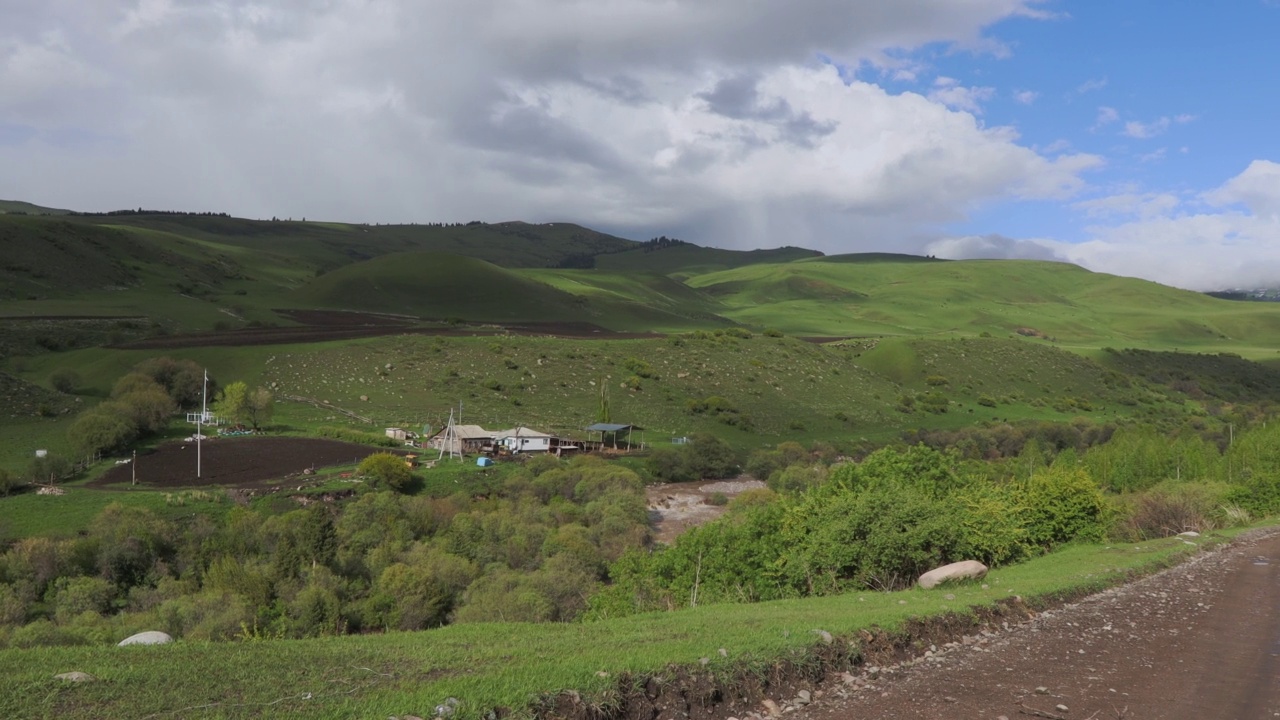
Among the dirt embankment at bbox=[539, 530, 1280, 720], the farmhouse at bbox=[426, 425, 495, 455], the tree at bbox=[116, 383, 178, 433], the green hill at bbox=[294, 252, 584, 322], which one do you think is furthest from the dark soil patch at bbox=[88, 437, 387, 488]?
the green hill at bbox=[294, 252, 584, 322]

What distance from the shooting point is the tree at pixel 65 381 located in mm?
60500

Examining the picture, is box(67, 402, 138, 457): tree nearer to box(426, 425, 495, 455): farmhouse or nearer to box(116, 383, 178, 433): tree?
box(116, 383, 178, 433): tree

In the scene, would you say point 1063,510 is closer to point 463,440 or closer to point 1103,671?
point 1103,671

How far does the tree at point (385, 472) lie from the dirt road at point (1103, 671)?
36.9 meters

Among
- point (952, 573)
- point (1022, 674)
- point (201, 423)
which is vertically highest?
point (1022, 674)

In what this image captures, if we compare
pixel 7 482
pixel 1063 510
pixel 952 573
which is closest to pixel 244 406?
pixel 7 482

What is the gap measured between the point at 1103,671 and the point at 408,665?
872cm

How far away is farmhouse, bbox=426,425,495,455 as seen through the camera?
181 ft

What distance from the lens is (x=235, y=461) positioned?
46.8m

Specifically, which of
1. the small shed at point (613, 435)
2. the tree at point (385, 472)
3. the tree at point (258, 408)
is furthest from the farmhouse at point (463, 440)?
the tree at point (258, 408)

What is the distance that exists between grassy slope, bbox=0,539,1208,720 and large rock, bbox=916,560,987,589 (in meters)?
2.67

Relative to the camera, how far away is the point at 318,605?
26203mm

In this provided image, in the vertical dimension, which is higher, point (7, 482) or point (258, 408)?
point (258, 408)

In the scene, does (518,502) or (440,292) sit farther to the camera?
(440,292)
